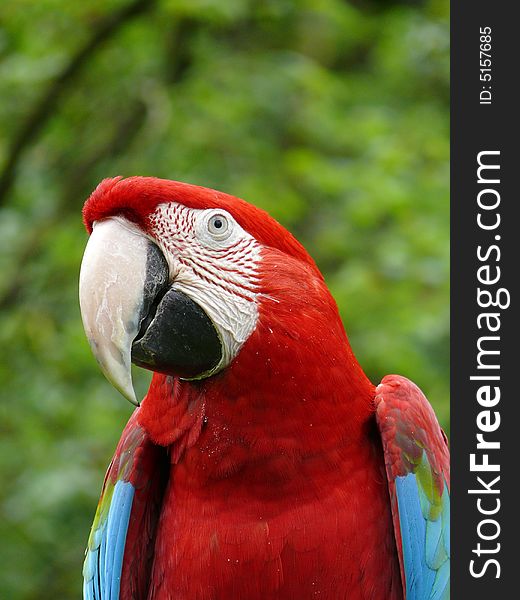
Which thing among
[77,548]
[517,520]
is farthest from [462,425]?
[77,548]

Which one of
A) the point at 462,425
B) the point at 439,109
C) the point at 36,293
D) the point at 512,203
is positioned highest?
the point at 439,109

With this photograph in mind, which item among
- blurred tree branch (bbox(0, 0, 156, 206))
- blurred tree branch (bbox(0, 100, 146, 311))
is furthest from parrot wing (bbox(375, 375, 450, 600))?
blurred tree branch (bbox(0, 0, 156, 206))

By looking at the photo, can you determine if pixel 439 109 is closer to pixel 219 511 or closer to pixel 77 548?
pixel 77 548

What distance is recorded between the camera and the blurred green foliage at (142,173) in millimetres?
3906

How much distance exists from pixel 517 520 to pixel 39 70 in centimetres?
282

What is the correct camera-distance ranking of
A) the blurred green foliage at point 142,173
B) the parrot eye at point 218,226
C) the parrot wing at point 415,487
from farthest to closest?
1. the blurred green foliage at point 142,173
2. the parrot wing at point 415,487
3. the parrot eye at point 218,226

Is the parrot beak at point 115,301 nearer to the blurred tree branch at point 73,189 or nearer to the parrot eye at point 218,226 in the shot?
the parrot eye at point 218,226

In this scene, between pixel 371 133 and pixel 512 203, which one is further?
pixel 371 133

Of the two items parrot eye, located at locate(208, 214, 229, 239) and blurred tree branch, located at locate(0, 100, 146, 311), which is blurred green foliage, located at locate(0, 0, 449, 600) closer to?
blurred tree branch, located at locate(0, 100, 146, 311)

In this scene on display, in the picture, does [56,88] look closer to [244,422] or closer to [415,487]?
[244,422]

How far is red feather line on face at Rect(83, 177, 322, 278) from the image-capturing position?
1.90 m

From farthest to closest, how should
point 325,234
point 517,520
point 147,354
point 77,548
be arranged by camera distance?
1. point 325,234
2. point 77,548
3. point 517,520
4. point 147,354

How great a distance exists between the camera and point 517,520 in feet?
7.52

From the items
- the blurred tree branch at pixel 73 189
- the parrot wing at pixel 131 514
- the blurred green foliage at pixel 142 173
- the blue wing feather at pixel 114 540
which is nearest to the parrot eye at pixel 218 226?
the parrot wing at pixel 131 514
